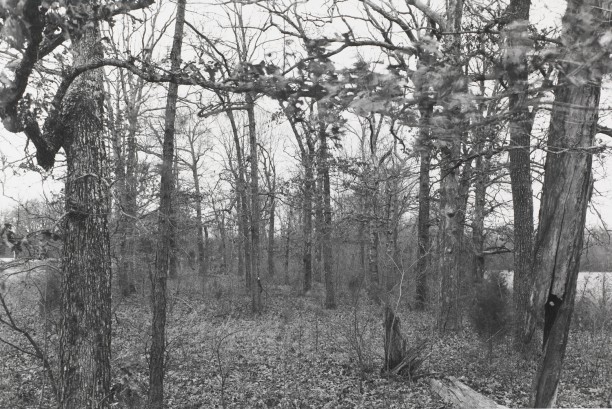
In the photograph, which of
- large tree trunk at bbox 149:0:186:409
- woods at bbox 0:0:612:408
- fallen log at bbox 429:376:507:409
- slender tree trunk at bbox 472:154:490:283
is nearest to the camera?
woods at bbox 0:0:612:408

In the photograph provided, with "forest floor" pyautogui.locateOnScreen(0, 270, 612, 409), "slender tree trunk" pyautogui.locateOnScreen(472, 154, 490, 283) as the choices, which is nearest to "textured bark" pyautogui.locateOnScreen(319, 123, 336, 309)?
"forest floor" pyautogui.locateOnScreen(0, 270, 612, 409)

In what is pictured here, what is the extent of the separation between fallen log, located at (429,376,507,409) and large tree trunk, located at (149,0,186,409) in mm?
4112

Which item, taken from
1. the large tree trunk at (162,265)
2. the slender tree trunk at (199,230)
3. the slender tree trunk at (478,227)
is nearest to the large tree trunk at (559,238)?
the large tree trunk at (162,265)

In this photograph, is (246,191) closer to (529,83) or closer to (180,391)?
(180,391)

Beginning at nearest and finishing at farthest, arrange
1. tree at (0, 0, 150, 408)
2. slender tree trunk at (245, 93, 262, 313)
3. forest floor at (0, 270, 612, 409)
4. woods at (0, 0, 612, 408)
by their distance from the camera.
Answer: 1. woods at (0, 0, 612, 408)
2. tree at (0, 0, 150, 408)
3. forest floor at (0, 270, 612, 409)
4. slender tree trunk at (245, 93, 262, 313)

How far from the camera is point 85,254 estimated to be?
186 inches

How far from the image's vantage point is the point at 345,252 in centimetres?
2444

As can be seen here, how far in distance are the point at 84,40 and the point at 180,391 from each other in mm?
6220

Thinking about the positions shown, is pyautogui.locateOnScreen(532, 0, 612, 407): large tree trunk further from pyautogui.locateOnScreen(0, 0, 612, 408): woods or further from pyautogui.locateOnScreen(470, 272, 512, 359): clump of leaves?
pyautogui.locateOnScreen(470, 272, 512, 359): clump of leaves

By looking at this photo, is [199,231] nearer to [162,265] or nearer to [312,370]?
[312,370]

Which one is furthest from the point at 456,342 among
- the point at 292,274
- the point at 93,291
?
the point at 292,274

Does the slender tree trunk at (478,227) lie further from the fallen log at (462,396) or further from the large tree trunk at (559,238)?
the large tree trunk at (559,238)

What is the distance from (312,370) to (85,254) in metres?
5.55

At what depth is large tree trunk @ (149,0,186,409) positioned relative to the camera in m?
6.50
